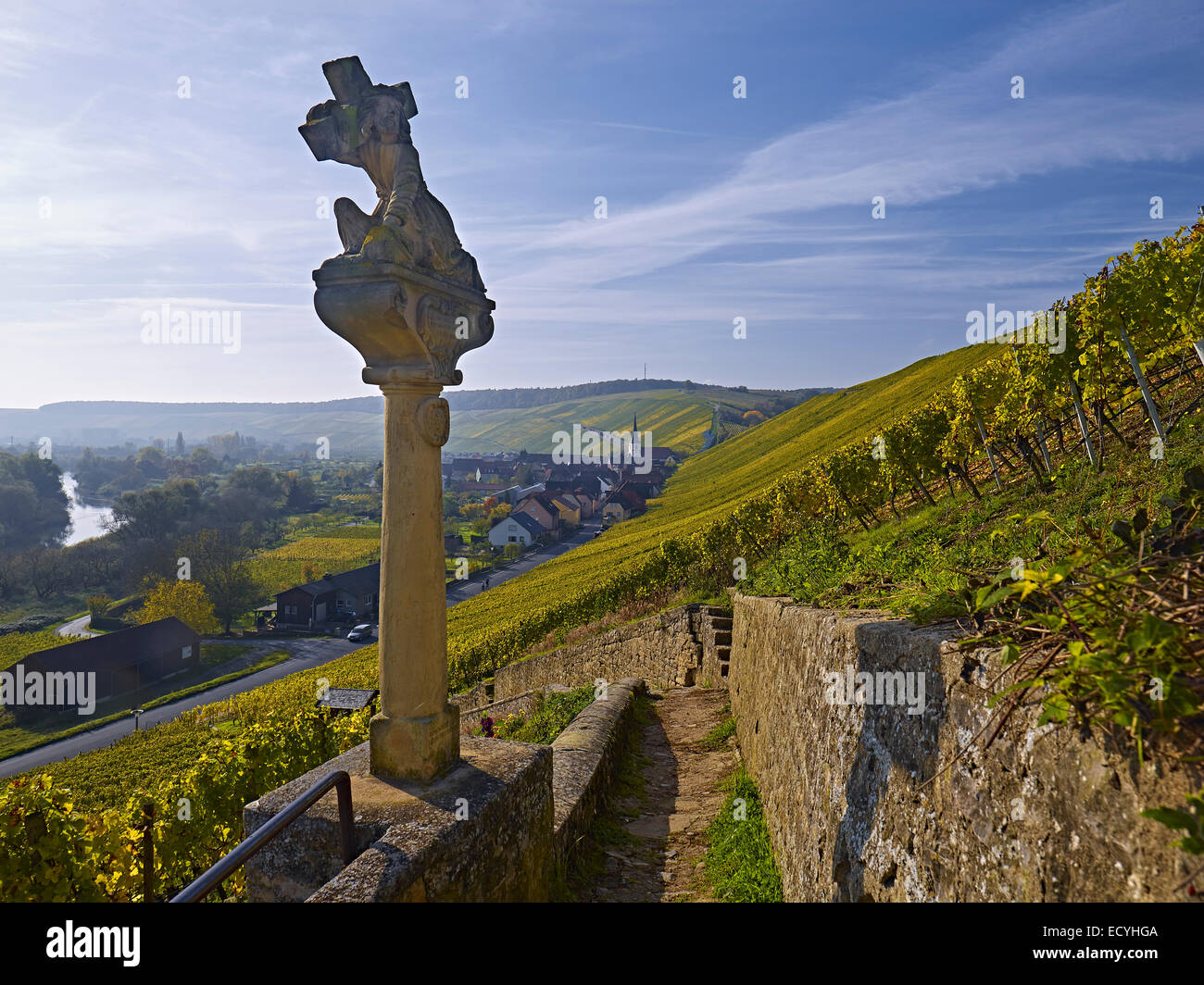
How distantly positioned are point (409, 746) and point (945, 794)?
9.45ft

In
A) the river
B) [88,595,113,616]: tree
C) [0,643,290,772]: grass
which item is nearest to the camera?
[0,643,290,772]: grass

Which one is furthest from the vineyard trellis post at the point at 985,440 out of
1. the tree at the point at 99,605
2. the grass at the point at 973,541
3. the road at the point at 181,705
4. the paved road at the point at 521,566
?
the tree at the point at 99,605

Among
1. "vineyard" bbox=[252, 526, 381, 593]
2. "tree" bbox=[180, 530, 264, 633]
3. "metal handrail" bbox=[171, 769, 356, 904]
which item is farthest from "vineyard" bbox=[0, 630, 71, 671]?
"metal handrail" bbox=[171, 769, 356, 904]

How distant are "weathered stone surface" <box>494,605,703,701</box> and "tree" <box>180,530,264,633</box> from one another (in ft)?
169

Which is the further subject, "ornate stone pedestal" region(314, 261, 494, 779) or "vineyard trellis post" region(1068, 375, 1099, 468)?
"vineyard trellis post" region(1068, 375, 1099, 468)

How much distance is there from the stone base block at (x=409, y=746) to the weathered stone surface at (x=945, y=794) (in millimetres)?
2336

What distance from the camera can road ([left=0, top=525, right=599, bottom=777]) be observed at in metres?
36.6

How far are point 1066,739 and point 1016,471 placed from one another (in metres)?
15.3

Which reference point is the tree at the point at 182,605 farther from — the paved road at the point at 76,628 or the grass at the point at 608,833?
the grass at the point at 608,833

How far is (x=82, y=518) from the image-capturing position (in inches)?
5438

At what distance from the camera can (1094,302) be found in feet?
31.3

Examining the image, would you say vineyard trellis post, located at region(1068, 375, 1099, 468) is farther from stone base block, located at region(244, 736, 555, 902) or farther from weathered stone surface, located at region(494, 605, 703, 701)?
stone base block, located at region(244, 736, 555, 902)

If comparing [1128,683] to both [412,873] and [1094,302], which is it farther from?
[1094,302]
